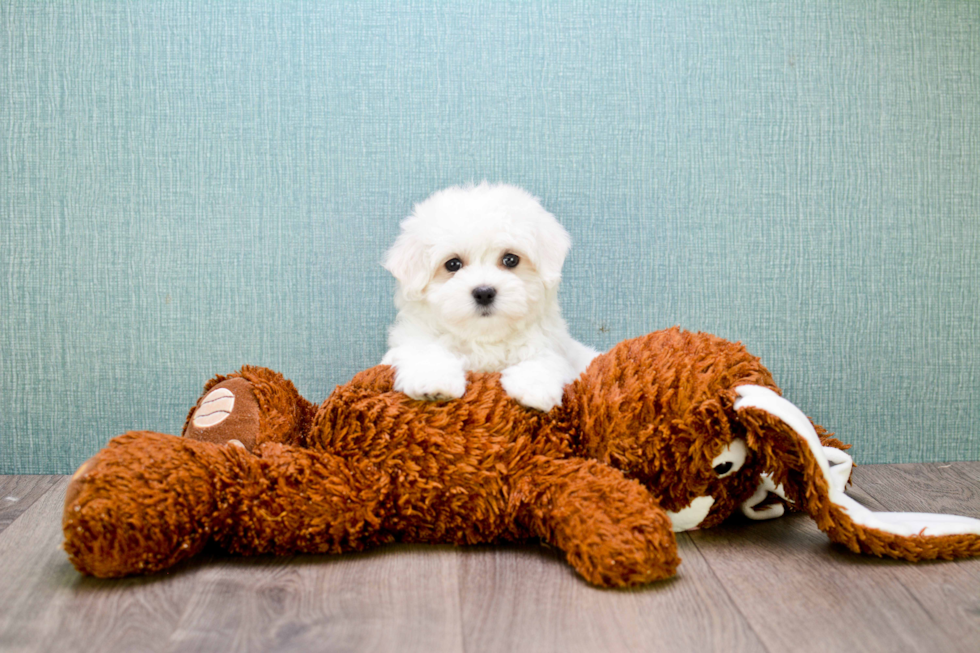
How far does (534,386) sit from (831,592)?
0.62 meters

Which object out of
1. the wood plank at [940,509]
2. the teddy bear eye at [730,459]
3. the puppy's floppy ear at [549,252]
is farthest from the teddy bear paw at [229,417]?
the wood plank at [940,509]

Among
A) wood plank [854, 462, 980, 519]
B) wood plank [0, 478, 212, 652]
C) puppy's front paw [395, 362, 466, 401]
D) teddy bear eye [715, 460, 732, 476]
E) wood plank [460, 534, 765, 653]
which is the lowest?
wood plank [0, 478, 212, 652]

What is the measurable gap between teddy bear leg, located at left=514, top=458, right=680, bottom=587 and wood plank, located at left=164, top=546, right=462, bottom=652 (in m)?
0.20

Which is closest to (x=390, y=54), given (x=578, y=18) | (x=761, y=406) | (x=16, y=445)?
(x=578, y=18)

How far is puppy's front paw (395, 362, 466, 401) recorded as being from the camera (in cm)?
145

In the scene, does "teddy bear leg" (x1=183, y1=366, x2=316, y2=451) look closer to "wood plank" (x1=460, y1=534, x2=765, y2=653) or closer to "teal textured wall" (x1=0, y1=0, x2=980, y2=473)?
"teal textured wall" (x1=0, y1=0, x2=980, y2=473)

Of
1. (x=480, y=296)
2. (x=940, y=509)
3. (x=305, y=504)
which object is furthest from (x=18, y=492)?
(x=940, y=509)

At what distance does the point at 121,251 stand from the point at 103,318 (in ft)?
0.62

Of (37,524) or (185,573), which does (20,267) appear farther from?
(185,573)

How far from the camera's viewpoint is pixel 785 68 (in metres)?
2.08

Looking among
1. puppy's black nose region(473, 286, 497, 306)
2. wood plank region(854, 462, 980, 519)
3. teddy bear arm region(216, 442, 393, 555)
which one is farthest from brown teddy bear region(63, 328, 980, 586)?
wood plank region(854, 462, 980, 519)

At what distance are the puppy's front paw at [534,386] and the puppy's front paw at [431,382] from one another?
0.10 m

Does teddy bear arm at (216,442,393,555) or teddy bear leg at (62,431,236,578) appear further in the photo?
teddy bear arm at (216,442,393,555)

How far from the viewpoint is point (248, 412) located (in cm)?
161
